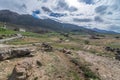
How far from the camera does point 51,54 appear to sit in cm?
3497

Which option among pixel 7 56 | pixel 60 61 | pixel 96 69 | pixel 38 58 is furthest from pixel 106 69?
pixel 7 56

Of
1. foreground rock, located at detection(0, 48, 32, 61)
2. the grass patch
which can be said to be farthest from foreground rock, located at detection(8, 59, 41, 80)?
the grass patch

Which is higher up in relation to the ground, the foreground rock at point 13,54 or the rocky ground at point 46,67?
the foreground rock at point 13,54

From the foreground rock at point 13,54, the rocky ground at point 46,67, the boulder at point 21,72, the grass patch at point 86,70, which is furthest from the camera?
the foreground rock at point 13,54

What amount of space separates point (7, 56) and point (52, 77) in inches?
267

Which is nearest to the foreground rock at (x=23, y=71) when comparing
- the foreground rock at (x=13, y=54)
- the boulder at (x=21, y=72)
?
the boulder at (x=21, y=72)

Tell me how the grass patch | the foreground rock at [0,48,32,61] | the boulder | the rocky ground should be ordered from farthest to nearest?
the foreground rock at [0,48,32,61] < the grass patch < the rocky ground < the boulder

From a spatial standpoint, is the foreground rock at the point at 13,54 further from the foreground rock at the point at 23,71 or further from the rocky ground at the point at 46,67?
the foreground rock at the point at 23,71

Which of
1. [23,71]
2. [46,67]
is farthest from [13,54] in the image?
[23,71]

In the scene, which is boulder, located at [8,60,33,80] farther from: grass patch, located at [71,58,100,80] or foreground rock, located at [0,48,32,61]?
grass patch, located at [71,58,100,80]

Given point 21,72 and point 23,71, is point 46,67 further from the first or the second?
point 21,72

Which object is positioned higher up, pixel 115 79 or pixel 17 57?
pixel 17 57

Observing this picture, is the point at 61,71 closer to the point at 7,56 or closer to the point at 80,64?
the point at 80,64

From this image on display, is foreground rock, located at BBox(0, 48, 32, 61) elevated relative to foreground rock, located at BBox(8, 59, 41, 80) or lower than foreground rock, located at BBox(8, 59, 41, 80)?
elevated
